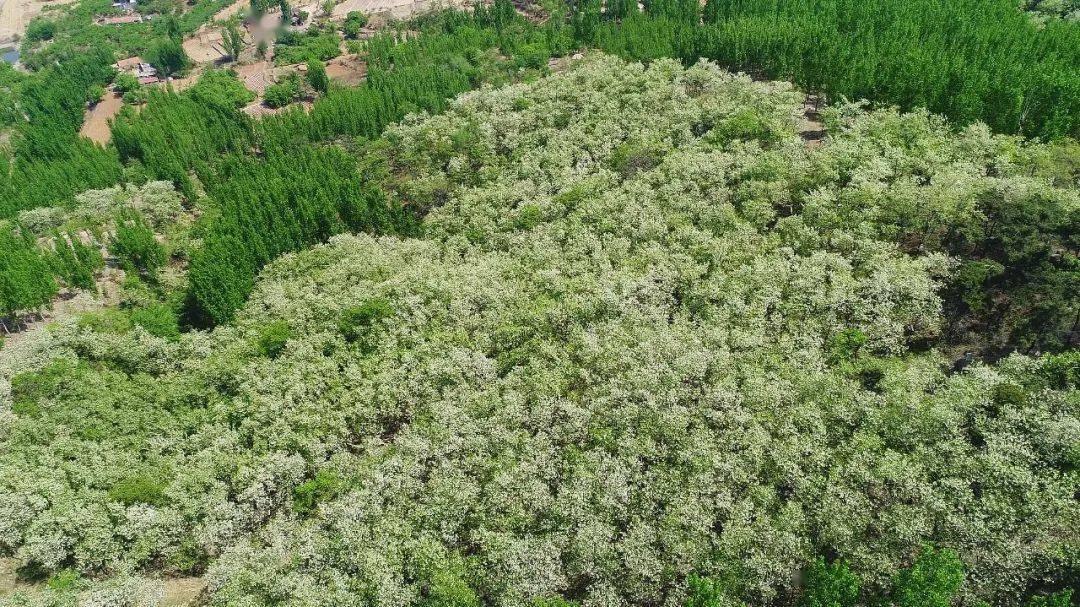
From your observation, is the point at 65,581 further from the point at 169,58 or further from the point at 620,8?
the point at 169,58

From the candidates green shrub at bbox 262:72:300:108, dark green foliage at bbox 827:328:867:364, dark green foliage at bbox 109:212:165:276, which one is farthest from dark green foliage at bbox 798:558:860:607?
green shrub at bbox 262:72:300:108

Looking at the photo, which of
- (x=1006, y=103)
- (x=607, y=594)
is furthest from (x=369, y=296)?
(x=1006, y=103)

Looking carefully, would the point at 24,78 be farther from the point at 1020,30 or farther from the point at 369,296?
the point at 1020,30

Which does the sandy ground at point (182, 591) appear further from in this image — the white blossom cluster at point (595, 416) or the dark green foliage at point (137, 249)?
the dark green foliage at point (137, 249)

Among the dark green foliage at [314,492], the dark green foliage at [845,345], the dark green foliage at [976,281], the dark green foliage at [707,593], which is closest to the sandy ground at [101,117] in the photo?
the dark green foliage at [314,492]

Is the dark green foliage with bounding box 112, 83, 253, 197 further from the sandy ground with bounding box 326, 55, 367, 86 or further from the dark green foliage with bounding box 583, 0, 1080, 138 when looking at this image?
the dark green foliage with bounding box 583, 0, 1080, 138
